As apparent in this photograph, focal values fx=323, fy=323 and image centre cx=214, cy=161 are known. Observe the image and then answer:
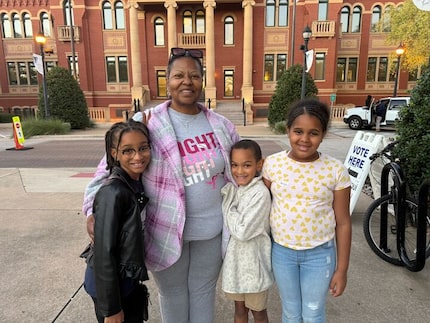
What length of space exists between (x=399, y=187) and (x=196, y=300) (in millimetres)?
2188

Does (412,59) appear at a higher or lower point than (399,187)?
higher

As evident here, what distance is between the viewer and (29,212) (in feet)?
15.5

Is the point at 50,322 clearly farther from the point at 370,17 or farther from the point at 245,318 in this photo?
the point at 370,17

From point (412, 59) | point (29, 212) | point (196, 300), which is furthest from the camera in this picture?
point (412, 59)

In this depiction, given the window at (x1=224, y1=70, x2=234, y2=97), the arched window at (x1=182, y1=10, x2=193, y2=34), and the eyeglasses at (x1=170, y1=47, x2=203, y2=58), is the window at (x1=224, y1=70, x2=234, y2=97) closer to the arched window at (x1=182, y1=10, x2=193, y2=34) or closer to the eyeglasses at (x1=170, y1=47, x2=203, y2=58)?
the arched window at (x1=182, y1=10, x2=193, y2=34)

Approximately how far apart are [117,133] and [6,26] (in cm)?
3138

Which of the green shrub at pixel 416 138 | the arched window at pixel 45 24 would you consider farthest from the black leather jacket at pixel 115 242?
the arched window at pixel 45 24

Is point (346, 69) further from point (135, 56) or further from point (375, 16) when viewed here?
point (135, 56)

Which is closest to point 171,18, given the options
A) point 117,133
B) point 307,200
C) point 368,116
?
point 368,116

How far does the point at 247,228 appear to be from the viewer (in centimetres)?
177

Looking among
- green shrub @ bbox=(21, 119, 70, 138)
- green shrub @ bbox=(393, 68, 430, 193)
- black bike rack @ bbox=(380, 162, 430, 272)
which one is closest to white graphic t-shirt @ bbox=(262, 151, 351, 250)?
black bike rack @ bbox=(380, 162, 430, 272)

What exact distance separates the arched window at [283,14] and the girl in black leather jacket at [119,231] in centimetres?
2516

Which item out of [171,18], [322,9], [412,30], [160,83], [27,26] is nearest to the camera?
[412,30]

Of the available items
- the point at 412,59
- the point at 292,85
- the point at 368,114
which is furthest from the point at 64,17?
the point at 412,59
